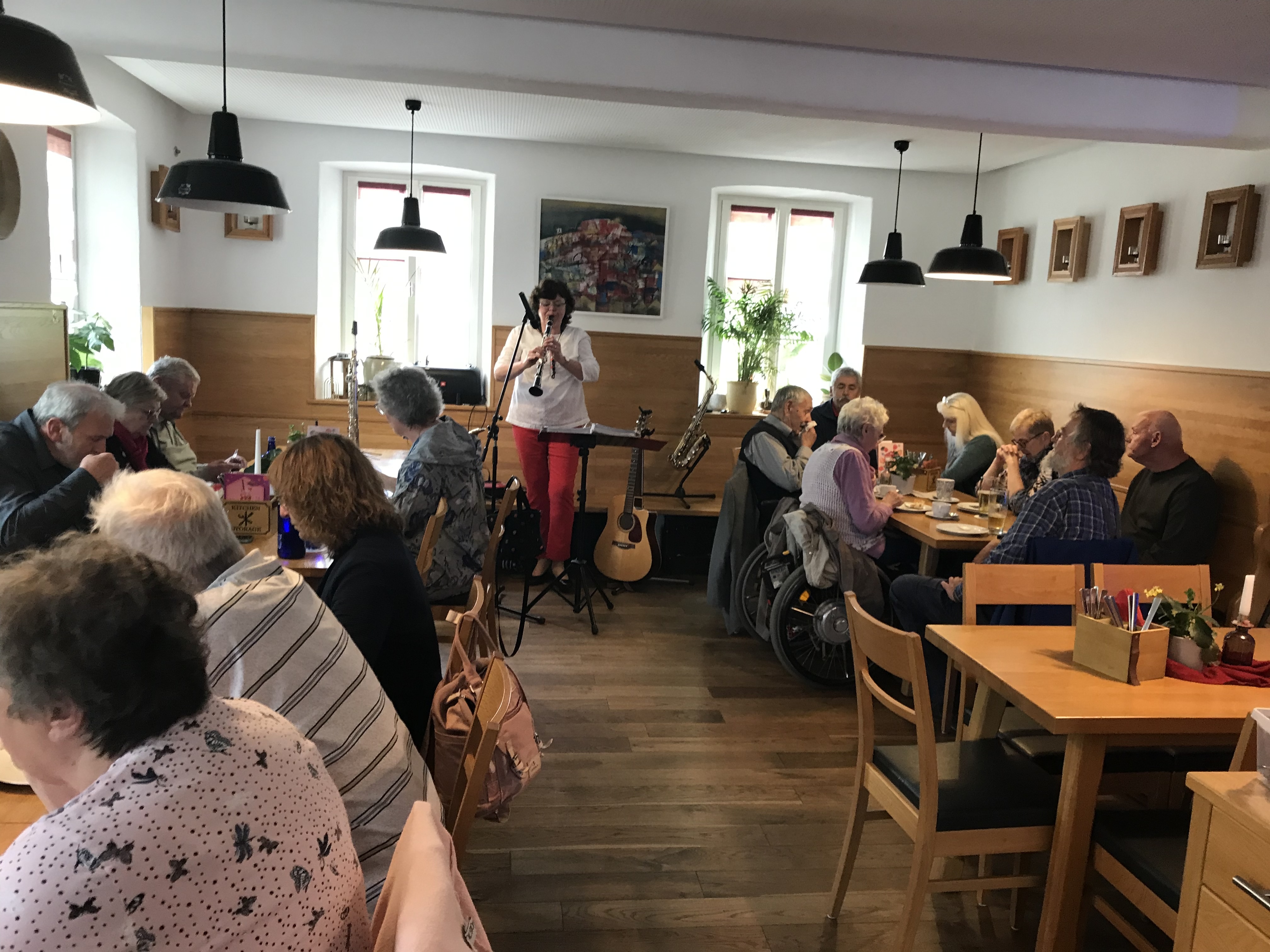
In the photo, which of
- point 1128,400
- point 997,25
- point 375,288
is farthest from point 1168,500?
point 375,288

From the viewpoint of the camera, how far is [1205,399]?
174 inches

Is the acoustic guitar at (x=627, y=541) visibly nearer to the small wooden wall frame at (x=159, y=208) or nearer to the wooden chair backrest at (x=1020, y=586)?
the wooden chair backrest at (x=1020, y=586)

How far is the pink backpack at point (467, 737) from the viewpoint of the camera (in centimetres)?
188

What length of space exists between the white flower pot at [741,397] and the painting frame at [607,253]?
0.70m

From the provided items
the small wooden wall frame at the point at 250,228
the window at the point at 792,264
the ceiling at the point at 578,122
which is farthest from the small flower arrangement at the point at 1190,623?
the small wooden wall frame at the point at 250,228

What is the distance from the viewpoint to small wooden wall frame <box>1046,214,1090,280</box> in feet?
17.7

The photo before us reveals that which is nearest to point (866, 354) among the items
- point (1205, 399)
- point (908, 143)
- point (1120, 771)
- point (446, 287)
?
point (908, 143)

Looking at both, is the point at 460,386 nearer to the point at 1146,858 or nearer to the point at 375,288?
the point at 375,288

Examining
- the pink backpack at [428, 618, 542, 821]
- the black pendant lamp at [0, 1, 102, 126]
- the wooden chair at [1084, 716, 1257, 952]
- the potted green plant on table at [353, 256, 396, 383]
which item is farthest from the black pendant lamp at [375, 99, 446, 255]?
the wooden chair at [1084, 716, 1257, 952]

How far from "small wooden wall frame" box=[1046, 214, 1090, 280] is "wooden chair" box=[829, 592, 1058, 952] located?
3984 mm

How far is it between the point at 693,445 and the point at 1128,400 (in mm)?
2486

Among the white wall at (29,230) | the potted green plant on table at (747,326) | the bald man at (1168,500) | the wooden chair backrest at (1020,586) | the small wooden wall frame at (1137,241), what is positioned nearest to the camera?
the wooden chair backrest at (1020,586)

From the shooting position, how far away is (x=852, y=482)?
3.69m

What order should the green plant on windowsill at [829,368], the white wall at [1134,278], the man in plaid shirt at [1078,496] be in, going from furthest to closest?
the green plant on windowsill at [829,368], the white wall at [1134,278], the man in plaid shirt at [1078,496]
